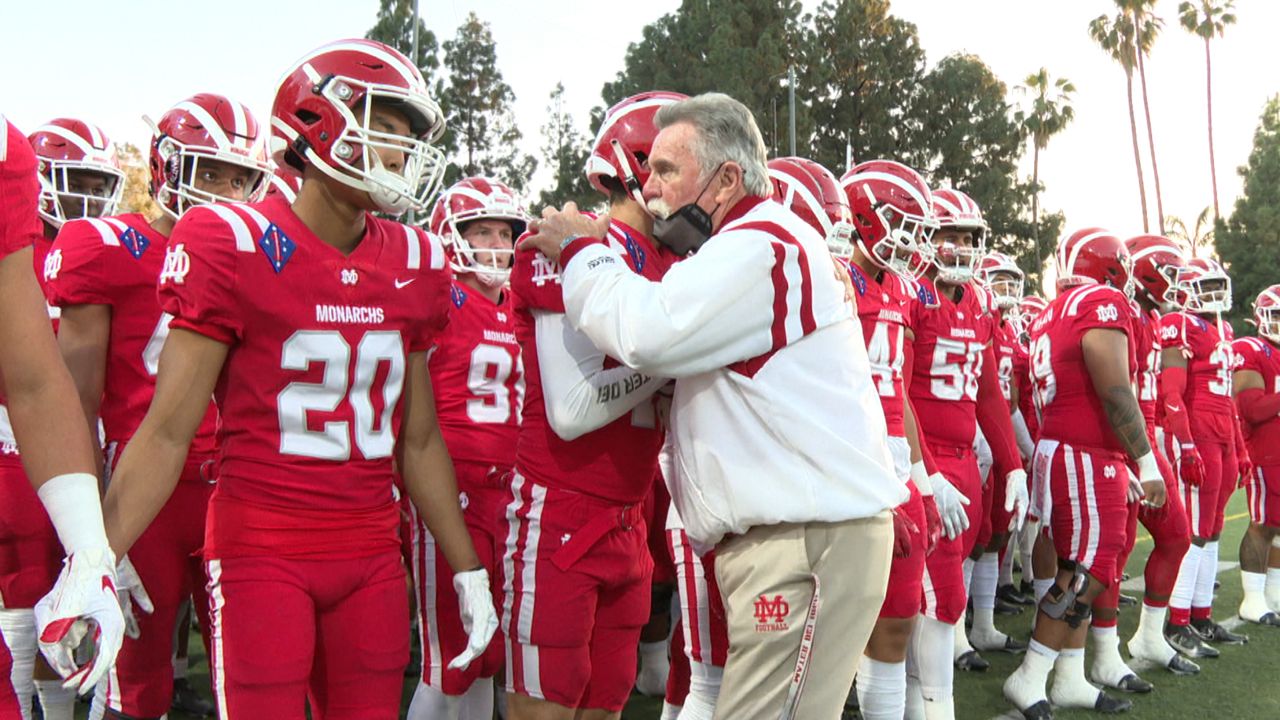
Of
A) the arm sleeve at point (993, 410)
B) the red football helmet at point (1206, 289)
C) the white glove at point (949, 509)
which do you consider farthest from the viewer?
the red football helmet at point (1206, 289)

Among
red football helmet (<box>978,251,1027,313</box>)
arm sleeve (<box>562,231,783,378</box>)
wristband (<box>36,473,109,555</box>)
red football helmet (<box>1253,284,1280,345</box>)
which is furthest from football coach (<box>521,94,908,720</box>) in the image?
red football helmet (<box>1253,284,1280,345</box>)

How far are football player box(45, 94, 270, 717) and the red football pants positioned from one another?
91 cm

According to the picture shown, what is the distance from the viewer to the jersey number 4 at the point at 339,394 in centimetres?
254

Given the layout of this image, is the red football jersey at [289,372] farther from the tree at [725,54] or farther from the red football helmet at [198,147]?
the tree at [725,54]

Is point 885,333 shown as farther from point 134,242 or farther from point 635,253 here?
point 134,242

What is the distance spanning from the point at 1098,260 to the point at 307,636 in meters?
5.15

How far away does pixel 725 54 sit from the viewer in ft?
95.6

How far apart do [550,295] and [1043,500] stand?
370cm

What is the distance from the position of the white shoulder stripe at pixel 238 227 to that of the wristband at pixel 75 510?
662mm

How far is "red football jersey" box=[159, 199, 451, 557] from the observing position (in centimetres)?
247

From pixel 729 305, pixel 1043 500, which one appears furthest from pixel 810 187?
pixel 1043 500

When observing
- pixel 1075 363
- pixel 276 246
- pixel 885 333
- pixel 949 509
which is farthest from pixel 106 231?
pixel 1075 363

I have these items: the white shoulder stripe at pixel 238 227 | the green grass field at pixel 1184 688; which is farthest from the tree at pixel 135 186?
the white shoulder stripe at pixel 238 227

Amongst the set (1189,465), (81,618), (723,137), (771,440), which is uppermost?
(723,137)
